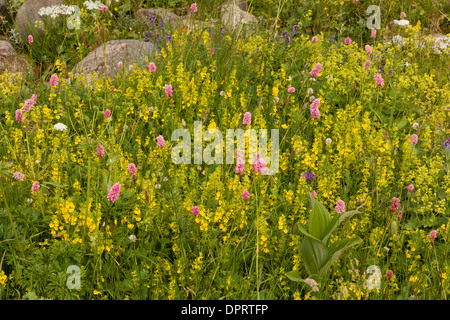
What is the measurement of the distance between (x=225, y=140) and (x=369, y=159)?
97 centimetres

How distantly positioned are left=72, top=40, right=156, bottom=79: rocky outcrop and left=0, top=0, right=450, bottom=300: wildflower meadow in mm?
22

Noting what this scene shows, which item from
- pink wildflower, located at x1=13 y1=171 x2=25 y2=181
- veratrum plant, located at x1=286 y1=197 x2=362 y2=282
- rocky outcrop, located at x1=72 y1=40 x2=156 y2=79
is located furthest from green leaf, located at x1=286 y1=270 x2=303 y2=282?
rocky outcrop, located at x1=72 y1=40 x2=156 y2=79

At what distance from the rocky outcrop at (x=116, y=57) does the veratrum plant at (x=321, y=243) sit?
8.13 feet

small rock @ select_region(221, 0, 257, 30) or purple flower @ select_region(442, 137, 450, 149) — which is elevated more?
small rock @ select_region(221, 0, 257, 30)

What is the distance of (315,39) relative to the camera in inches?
156

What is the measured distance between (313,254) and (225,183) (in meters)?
0.73

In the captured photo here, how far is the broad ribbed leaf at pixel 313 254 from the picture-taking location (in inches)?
83.1

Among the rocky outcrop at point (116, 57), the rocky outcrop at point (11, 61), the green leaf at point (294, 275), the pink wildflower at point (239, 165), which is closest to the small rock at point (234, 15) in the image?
the rocky outcrop at point (116, 57)

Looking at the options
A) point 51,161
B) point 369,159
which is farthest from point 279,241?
point 51,161

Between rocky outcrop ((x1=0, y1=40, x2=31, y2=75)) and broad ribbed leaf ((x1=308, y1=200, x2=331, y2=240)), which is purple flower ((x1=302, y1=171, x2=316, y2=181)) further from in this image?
rocky outcrop ((x1=0, y1=40, x2=31, y2=75))

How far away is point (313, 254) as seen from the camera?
2.15 metres

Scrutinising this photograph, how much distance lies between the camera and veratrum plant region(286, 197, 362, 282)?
2098 mm

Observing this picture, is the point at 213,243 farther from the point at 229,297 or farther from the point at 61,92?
the point at 61,92

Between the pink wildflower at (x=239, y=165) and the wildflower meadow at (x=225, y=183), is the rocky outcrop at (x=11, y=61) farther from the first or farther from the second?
the pink wildflower at (x=239, y=165)
